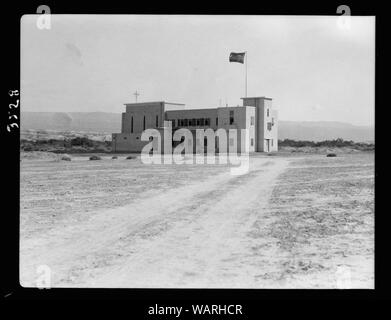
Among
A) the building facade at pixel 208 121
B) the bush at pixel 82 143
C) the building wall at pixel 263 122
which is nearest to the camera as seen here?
the building facade at pixel 208 121

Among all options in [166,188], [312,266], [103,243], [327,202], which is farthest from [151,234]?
[166,188]

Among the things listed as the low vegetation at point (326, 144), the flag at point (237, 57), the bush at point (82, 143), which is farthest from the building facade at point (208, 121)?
the flag at point (237, 57)

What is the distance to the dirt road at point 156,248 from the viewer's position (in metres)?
8.27

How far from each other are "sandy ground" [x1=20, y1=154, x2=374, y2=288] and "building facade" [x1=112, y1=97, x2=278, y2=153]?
1394 inches

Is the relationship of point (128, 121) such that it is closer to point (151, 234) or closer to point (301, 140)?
point (301, 140)

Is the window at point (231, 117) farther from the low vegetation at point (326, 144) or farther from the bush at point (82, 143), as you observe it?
the bush at point (82, 143)

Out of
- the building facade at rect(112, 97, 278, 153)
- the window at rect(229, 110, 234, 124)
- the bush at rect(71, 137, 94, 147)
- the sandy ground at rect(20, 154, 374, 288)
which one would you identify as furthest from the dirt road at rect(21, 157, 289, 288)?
the bush at rect(71, 137, 94, 147)

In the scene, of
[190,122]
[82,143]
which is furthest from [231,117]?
[82,143]

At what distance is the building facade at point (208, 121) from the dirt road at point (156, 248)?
127ft

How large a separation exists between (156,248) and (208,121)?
4824cm

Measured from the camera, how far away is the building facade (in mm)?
54031

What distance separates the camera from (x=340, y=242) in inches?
406

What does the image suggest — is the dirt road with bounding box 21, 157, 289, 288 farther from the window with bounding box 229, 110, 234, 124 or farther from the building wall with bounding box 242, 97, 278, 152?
the building wall with bounding box 242, 97, 278, 152

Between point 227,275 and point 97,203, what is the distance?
7881 millimetres
